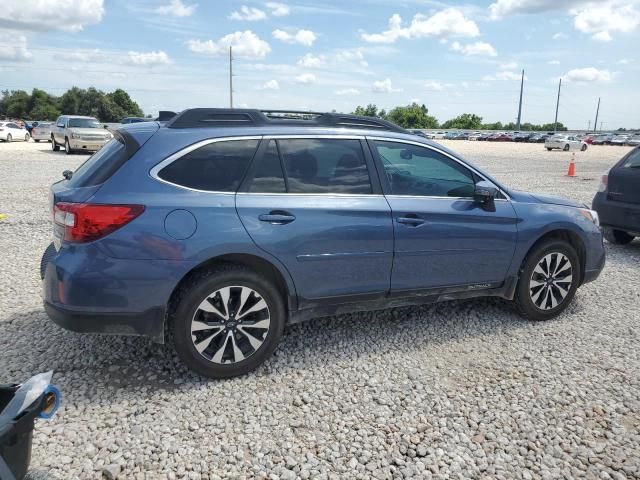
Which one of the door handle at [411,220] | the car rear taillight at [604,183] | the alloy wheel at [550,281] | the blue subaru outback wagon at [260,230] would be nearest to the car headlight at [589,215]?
the alloy wheel at [550,281]

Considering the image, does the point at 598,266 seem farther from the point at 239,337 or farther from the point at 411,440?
the point at 239,337

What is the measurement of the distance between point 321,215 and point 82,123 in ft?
71.9

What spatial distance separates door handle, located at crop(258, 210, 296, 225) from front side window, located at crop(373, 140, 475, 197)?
3.06 feet

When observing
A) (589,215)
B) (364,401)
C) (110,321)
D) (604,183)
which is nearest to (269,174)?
(110,321)

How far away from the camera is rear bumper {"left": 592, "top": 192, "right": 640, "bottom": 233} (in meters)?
7.17

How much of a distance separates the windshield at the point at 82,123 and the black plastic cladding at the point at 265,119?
68.6 feet

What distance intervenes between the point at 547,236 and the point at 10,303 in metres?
4.93

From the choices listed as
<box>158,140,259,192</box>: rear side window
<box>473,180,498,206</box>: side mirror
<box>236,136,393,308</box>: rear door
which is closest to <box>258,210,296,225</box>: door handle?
<box>236,136,393,308</box>: rear door

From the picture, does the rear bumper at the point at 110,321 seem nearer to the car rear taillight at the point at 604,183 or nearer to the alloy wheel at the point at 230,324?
the alloy wheel at the point at 230,324

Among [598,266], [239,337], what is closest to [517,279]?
[598,266]

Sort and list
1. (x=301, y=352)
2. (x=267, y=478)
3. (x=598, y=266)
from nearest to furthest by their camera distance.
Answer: (x=267, y=478), (x=301, y=352), (x=598, y=266)

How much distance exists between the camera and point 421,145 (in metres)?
4.36

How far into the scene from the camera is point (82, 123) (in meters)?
22.5

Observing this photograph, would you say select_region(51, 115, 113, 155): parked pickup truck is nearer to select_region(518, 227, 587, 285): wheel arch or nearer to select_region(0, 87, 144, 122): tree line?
select_region(518, 227, 587, 285): wheel arch
